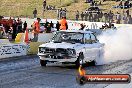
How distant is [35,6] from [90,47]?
4627 centimetres

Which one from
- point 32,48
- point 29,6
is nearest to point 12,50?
point 32,48

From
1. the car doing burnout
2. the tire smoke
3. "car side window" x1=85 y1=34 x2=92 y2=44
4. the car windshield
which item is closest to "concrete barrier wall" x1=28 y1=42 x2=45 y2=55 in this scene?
the tire smoke

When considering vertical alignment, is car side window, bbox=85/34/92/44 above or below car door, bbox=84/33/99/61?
above

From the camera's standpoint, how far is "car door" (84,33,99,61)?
15055 millimetres

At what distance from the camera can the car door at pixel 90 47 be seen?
15055 mm

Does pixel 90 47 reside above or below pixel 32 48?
above

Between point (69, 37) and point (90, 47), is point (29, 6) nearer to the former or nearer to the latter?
point (90, 47)

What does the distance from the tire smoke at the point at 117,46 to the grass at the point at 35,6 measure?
29967 millimetres

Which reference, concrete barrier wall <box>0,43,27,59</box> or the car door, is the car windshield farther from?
concrete barrier wall <box>0,43,27,59</box>

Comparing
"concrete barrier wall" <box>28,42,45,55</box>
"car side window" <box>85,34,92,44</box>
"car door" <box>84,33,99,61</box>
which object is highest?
"car side window" <box>85,34,92,44</box>

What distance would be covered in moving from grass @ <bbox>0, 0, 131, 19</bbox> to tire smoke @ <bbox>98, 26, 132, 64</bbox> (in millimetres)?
29967

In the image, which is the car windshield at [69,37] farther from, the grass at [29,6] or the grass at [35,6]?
the grass at [35,6]

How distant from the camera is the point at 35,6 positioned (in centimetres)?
6078

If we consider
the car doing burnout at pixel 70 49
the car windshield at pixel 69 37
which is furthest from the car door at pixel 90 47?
the car windshield at pixel 69 37
